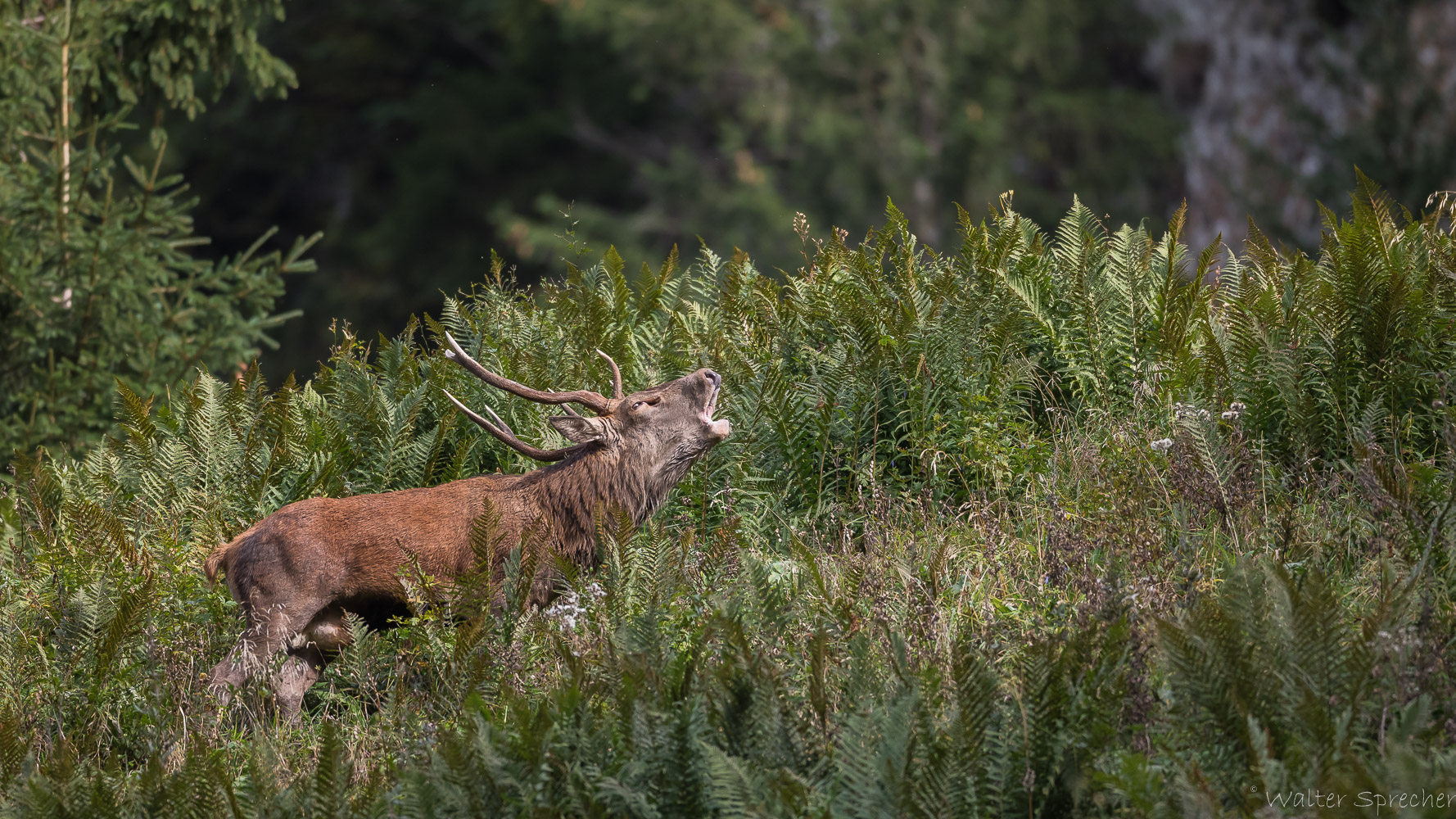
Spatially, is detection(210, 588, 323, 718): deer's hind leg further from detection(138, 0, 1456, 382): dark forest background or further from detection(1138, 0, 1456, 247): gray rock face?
detection(138, 0, 1456, 382): dark forest background

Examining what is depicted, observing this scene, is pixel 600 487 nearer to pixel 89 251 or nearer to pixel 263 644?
pixel 263 644

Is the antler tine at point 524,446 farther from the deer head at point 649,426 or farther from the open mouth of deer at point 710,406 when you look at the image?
the open mouth of deer at point 710,406

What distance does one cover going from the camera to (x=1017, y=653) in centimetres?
421

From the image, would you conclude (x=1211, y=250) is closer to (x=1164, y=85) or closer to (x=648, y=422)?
(x=648, y=422)

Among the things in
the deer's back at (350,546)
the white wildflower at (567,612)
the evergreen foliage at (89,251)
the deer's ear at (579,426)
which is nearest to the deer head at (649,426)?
the deer's ear at (579,426)

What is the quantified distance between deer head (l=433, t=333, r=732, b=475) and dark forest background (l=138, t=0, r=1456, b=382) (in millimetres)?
17434

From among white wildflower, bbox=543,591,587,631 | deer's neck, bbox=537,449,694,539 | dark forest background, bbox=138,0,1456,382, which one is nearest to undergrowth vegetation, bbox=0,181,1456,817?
white wildflower, bbox=543,591,587,631

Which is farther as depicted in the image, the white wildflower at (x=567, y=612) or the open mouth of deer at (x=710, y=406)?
the open mouth of deer at (x=710, y=406)

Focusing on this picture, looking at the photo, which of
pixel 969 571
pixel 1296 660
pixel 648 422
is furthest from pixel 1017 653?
pixel 648 422

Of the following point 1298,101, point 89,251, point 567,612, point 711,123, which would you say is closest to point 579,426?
point 567,612

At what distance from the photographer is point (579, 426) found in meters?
6.04

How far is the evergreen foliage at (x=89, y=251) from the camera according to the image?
930 cm

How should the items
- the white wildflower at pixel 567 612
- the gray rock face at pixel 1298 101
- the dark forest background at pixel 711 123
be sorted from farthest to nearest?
the dark forest background at pixel 711 123 < the gray rock face at pixel 1298 101 < the white wildflower at pixel 567 612

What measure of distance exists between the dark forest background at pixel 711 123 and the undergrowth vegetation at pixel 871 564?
16.1m
